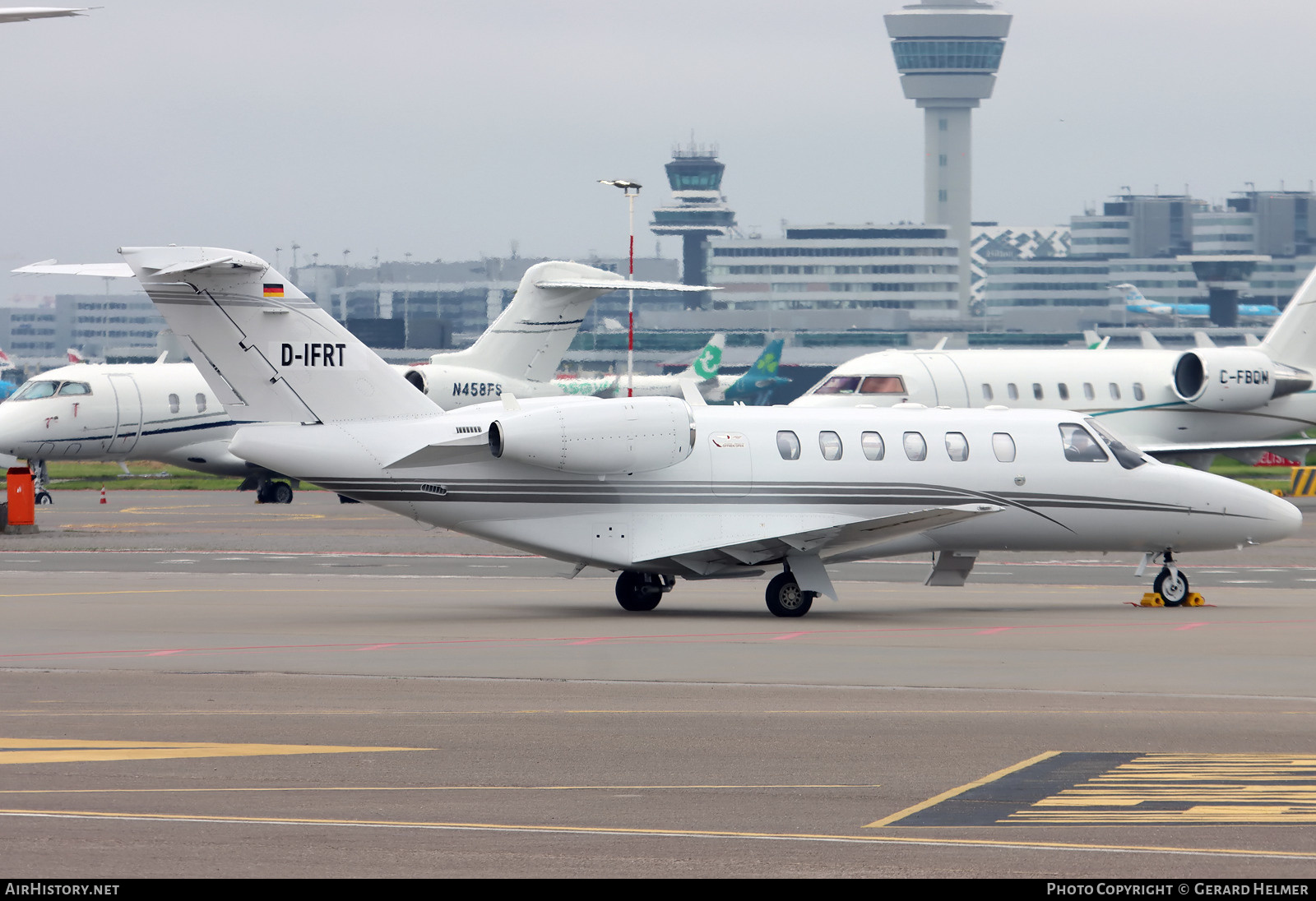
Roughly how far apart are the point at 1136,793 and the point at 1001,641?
921 cm

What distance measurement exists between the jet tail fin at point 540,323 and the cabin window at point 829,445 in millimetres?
20100

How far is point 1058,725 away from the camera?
13.6 metres

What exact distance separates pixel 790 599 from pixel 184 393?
2795 cm

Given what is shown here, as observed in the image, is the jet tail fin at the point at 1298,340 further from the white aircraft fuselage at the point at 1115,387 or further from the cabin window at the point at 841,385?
the cabin window at the point at 841,385

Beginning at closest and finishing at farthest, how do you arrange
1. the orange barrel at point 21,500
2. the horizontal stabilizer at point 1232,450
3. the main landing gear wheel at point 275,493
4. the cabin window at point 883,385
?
the horizontal stabilizer at point 1232,450
the orange barrel at point 21,500
the cabin window at point 883,385
the main landing gear wheel at point 275,493

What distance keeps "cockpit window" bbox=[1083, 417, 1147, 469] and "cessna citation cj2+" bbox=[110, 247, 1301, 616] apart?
3 cm

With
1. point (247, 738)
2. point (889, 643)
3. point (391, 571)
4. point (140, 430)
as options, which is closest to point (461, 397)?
point (140, 430)

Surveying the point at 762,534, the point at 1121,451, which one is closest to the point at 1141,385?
the point at 1121,451

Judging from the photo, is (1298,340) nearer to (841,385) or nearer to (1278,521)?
(841,385)

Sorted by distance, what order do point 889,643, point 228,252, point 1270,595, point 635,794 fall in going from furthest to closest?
point 1270,595, point 228,252, point 889,643, point 635,794

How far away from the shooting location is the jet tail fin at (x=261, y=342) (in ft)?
68.3

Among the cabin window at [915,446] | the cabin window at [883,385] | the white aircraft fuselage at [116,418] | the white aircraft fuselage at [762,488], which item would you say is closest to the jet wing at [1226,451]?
the cabin window at [883,385]

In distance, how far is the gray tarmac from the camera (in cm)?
896

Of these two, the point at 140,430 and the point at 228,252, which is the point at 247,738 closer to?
the point at 228,252
